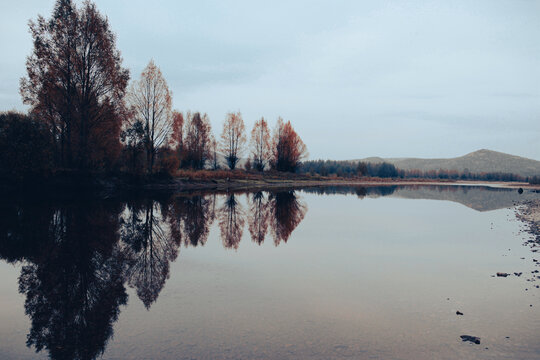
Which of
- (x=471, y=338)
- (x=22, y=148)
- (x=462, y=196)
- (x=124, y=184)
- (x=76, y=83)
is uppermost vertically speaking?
(x=76, y=83)

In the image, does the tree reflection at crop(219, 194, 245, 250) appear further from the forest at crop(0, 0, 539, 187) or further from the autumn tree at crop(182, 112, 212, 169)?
the autumn tree at crop(182, 112, 212, 169)

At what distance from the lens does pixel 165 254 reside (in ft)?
38.1

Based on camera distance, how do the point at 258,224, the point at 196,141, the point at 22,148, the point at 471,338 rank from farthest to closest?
the point at 196,141 → the point at 22,148 → the point at 258,224 → the point at 471,338

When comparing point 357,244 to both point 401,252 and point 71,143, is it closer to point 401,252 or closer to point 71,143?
point 401,252

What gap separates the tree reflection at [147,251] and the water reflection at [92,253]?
2 cm

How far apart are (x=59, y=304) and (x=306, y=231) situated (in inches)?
464

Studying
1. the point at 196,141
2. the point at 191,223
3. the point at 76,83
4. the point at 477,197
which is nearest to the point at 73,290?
the point at 191,223

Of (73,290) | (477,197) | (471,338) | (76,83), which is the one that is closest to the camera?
(471,338)

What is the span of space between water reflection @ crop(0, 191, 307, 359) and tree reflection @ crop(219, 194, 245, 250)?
0.05 m

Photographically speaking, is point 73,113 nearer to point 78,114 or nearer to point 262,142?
point 78,114

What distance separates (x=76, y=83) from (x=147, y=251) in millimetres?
27391

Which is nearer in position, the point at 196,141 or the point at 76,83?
the point at 76,83

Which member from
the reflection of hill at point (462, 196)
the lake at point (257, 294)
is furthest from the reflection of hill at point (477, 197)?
the lake at point (257, 294)

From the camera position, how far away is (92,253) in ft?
36.2
